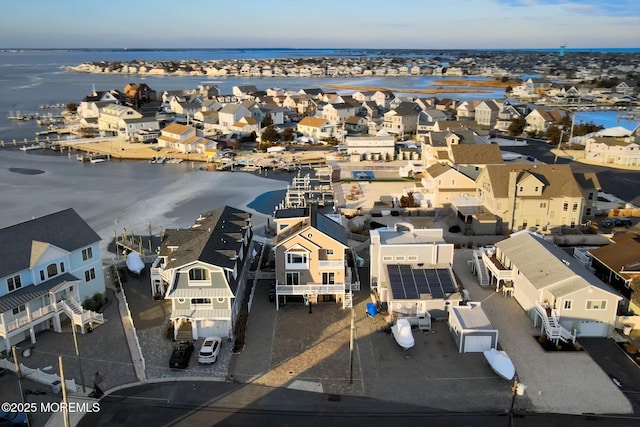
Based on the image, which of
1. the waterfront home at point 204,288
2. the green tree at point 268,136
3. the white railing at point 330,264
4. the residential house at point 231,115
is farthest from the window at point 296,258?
the residential house at point 231,115

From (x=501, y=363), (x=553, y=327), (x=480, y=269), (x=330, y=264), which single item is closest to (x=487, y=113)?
(x=480, y=269)

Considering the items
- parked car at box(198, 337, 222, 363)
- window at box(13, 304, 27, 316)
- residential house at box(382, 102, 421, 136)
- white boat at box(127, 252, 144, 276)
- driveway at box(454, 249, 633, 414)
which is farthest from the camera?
residential house at box(382, 102, 421, 136)

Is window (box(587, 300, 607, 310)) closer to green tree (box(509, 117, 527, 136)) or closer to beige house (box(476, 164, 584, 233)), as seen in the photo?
beige house (box(476, 164, 584, 233))

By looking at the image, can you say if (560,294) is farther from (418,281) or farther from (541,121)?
(541,121)

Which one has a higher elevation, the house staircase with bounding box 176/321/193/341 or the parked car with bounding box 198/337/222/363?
the parked car with bounding box 198/337/222/363

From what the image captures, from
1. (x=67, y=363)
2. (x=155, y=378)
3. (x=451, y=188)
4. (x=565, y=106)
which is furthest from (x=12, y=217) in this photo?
(x=565, y=106)

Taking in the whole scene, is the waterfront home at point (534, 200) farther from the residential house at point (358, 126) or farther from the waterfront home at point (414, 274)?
the residential house at point (358, 126)

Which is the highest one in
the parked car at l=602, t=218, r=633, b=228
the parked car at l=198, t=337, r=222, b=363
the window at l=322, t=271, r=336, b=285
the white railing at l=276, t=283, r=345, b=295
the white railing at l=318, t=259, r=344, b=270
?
the white railing at l=318, t=259, r=344, b=270

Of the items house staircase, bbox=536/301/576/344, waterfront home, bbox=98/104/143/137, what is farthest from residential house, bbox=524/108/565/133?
house staircase, bbox=536/301/576/344
